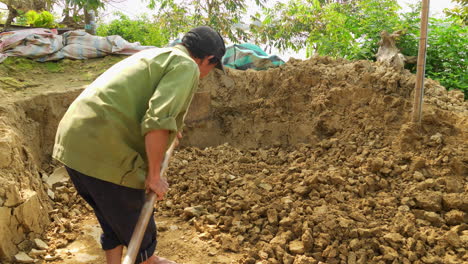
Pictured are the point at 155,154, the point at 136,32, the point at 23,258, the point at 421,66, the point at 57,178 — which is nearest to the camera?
the point at 155,154

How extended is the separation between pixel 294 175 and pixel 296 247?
862 mm

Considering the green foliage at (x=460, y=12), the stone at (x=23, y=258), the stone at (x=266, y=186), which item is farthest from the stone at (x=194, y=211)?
the green foliage at (x=460, y=12)

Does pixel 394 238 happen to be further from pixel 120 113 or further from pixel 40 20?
pixel 40 20

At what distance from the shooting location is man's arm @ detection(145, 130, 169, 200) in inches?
63.9

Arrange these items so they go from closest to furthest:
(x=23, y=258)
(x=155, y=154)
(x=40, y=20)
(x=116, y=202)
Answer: (x=155, y=154) → (x=116, y=202) → (x=23, y=258) → (x=40, y=20)

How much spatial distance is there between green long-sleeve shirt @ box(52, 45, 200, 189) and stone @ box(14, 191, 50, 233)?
3.15 feet

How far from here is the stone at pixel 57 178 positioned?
342 cm

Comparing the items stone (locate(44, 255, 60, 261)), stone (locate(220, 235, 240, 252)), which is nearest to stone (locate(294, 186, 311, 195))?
stone (locate(220, 235, 240, 252))

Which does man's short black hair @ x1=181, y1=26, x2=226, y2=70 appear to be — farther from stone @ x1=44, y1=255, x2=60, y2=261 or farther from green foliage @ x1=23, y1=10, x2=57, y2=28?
green foliage @ x1=23, y1=10, x2=57, y2=28

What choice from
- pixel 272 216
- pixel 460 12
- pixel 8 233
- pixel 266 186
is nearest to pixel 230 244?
pixel 272 216

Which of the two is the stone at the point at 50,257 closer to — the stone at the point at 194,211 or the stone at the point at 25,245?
the stone at the point at 25,245

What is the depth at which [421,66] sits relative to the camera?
10.4 ft

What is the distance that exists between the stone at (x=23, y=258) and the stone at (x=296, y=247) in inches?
67.1

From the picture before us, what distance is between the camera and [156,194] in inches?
70.3
